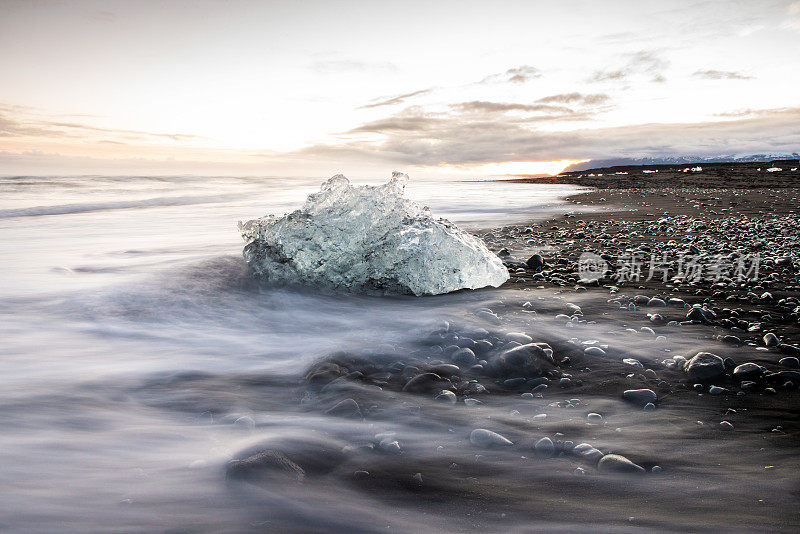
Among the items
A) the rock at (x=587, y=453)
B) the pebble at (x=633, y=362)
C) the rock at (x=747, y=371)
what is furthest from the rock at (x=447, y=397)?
the rock at (x=747, y=371)

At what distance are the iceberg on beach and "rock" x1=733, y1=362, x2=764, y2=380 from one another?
2.62 m

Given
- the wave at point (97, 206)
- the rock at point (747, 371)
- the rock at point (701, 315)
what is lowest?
the rock at point (747, 371)

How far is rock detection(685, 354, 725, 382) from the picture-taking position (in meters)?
2.65

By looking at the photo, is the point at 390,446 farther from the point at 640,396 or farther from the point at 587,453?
the point at 640,396

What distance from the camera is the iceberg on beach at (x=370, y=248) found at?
16.2 ft

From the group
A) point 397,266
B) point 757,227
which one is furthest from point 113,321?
point 757,227

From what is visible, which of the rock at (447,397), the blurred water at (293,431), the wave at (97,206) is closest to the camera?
the blurred water at (293,431)

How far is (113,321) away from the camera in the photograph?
422 cm

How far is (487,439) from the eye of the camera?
82.7 inches

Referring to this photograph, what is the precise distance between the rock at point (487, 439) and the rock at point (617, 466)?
388 millimetres

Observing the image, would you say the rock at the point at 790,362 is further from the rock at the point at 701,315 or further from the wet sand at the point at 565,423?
the rock at the point at 701,315

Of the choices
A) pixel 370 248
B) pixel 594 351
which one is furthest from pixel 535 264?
pixel 594 351

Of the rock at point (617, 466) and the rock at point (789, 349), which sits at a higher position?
the rock at point (789, 349)

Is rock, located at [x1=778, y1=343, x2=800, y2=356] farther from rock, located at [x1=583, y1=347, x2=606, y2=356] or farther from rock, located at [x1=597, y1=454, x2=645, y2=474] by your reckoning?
rock, located at [x1=597, y1=454, x2=645, y2=474]
